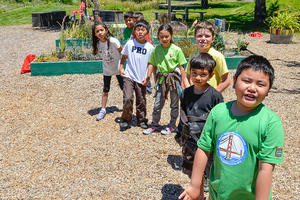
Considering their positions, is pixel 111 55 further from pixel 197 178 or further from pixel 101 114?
pixel 197 178

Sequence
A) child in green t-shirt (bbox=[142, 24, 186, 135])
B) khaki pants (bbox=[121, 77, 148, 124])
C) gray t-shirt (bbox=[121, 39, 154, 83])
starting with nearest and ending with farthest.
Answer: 1. child in green t-shirt (bbox=[142, 24, 186, 135])
2. gray t-shirt (bbox=[121, 39, 154, 83])
3. khaki pants (bbox=[121, 77, 148, 124])

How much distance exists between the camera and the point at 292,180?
3520 mm

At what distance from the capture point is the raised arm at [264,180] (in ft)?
5.23

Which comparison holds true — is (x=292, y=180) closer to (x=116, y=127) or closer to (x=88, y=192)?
(x=88, y=192)

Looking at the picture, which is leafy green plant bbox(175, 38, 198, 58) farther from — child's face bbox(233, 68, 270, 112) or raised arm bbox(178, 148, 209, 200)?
child's face bbox(233, 68, 270, 112)

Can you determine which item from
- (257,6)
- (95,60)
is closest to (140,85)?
(95,60)

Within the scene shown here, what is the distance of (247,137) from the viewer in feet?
5.35

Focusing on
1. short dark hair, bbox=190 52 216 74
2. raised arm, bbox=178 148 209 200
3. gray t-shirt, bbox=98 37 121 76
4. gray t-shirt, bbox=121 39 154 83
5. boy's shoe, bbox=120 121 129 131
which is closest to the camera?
raised arm, bbox=178 148 209 200

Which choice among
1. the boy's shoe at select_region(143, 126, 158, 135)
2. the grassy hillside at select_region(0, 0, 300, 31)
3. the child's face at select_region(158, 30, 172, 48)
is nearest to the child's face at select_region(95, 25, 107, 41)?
the child's face at select_region(158, 30, 172, 48)

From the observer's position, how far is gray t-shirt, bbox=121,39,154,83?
15.0ft

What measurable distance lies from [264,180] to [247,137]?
23 centimetres

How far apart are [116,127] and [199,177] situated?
130 inches

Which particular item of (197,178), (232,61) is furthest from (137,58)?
(232,61)

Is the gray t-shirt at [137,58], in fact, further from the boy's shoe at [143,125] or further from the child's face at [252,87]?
the child's face at [252,87]
